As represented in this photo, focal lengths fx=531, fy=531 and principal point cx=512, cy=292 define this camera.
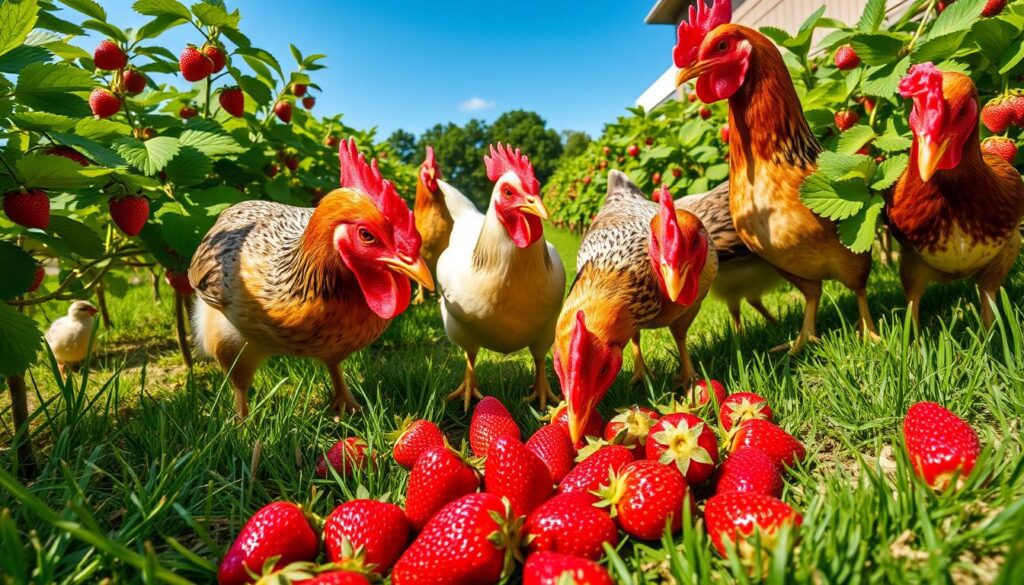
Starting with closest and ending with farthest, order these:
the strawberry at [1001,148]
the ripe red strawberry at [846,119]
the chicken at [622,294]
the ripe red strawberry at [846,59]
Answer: the chicken at [622,294] < the strawberry at [1001,148] < the ripe red strawberry at [846,59] < the ripe red strawberry at [846,119]

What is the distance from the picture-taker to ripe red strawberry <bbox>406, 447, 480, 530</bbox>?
1.26m

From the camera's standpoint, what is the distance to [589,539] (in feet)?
3.63

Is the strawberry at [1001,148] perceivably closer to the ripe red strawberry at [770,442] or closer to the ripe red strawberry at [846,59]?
the ripe red strawberry at [846,59]

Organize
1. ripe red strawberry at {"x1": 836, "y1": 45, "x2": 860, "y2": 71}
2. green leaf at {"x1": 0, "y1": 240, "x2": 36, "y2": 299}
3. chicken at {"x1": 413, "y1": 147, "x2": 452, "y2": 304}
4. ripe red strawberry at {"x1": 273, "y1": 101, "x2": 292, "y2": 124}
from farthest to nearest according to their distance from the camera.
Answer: chicken at {"x1": 413, "y1": 147, "x2": 452, "y2": 304} → ripe red strawberry at {"x1": 273, "y1": 101, "x2": 292, "y2": 124} → ripe red strawberry at {"x1": 836, "y1": 45, "x2": 860, "y2": 71} → green leaf at {"x1": 0, "y1": 240, "x2": 36, "y2": 299}

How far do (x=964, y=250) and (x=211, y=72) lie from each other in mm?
2997

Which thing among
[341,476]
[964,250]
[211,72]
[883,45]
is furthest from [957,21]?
[211,72]

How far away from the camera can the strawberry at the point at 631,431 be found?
1.47 m

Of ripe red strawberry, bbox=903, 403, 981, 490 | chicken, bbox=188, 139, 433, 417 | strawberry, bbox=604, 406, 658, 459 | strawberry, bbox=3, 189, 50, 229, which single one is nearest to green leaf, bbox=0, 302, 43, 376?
strawberry, bbox=3, 189, 50, 229

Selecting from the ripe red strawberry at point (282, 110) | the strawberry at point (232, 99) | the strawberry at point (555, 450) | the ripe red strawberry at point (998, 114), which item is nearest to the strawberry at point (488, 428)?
the strawberry at point (555, 450)

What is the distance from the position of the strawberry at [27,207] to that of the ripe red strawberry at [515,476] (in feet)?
4.25

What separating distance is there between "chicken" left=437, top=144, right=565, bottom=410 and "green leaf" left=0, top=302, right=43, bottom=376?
4.25ft

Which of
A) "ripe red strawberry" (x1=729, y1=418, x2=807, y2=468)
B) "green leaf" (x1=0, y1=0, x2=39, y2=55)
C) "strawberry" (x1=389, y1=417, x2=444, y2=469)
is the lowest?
"ripe red strawberry" (x1=729, y1=418, x2=807, y2=468)

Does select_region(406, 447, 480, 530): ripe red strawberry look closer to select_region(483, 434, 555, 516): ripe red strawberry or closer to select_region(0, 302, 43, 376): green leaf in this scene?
select_region(483, 434, 555, 516): ripe red strawberry

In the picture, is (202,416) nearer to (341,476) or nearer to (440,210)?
(341,476)
